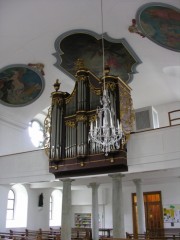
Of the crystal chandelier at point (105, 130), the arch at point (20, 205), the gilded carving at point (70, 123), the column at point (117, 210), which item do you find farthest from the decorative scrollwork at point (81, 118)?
the arch at point (20, 205)

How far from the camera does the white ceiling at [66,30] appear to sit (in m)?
9.65

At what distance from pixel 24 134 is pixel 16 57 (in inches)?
207

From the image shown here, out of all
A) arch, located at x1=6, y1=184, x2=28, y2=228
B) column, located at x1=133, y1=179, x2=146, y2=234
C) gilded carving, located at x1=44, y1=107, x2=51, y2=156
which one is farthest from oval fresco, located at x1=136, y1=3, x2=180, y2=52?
arch, located at x1=6, y1=184, x2=28, y2=228

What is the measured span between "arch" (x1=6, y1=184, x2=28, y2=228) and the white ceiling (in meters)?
4.59

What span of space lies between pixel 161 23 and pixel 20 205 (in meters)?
12.3

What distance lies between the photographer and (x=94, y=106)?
10828 mm

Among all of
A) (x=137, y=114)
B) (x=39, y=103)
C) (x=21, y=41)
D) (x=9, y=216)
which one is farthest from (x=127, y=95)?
(x=9, y=216)

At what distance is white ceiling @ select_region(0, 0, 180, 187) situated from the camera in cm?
965

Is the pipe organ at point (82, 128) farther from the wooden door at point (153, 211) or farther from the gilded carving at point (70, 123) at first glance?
the wooden door at point (153, 211)

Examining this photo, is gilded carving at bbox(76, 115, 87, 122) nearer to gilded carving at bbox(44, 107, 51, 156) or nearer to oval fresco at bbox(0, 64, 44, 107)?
gilded carving at bbox(44, 107, 51, 156)

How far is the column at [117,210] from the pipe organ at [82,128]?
20.3 inches

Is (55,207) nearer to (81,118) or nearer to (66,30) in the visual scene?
(81,118)

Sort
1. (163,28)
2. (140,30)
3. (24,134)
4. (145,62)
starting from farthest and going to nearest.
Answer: (24,134) → (145,62) → (140,30) → (163,28)

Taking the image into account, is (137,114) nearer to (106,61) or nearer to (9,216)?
(106,61)
